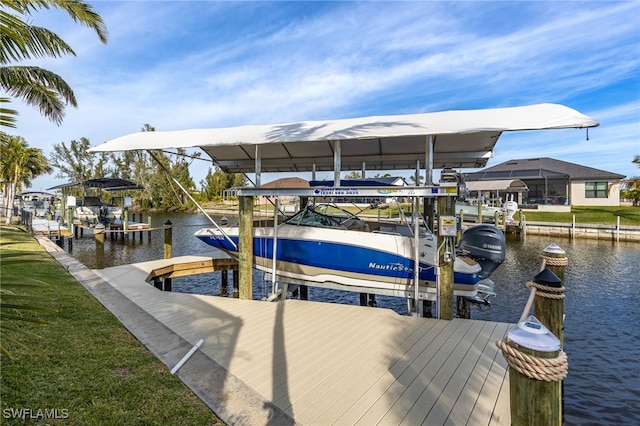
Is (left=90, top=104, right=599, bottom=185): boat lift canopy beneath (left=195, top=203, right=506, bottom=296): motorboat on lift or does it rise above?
above

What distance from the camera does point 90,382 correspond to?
336 centimetres

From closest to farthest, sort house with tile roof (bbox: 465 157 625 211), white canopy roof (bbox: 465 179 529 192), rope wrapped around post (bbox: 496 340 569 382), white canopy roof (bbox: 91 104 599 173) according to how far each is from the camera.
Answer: rope wrapped around post (bbox: 496 340 569 382) → white canopy roof (bbox: 91 104 599 173) → white canopy roof (bbox: 465 179 529 192) → house with tile roof (bbox: 465 157 625 211)

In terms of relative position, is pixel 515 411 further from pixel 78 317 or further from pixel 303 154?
pixel 303 154

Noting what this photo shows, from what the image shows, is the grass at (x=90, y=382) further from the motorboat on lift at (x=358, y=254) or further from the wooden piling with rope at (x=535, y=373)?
the motorboat on lift at (x=358, y=254)

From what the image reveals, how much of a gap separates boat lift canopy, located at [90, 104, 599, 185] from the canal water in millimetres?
3189

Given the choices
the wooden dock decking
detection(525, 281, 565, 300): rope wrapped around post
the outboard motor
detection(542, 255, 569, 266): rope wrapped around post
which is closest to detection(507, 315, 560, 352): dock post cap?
the wooden dock decking

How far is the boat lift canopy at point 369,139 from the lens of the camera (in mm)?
5258

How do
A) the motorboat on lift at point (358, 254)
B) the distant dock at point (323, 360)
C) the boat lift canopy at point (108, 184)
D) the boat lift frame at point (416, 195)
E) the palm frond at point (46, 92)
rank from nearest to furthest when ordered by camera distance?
the distant dock at point (323, 360)
the boat lift frame at point (416, 195)
the motorboat on lift at point (358, 254)
the palm frond at point (46, 92)
the boat lift canopy at point (108, 184)

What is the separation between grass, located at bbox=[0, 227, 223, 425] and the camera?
2865 mm

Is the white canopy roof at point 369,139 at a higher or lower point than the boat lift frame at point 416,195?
higher

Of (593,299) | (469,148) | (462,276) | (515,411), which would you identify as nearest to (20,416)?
(515,411)

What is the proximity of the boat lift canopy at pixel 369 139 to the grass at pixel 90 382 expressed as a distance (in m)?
3.47

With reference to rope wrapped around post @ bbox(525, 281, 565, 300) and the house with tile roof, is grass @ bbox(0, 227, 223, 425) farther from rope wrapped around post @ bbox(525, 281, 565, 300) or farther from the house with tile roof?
the house with tile roof

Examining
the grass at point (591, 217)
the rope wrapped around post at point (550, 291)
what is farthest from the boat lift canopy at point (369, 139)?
the grass at point (591, 217)
